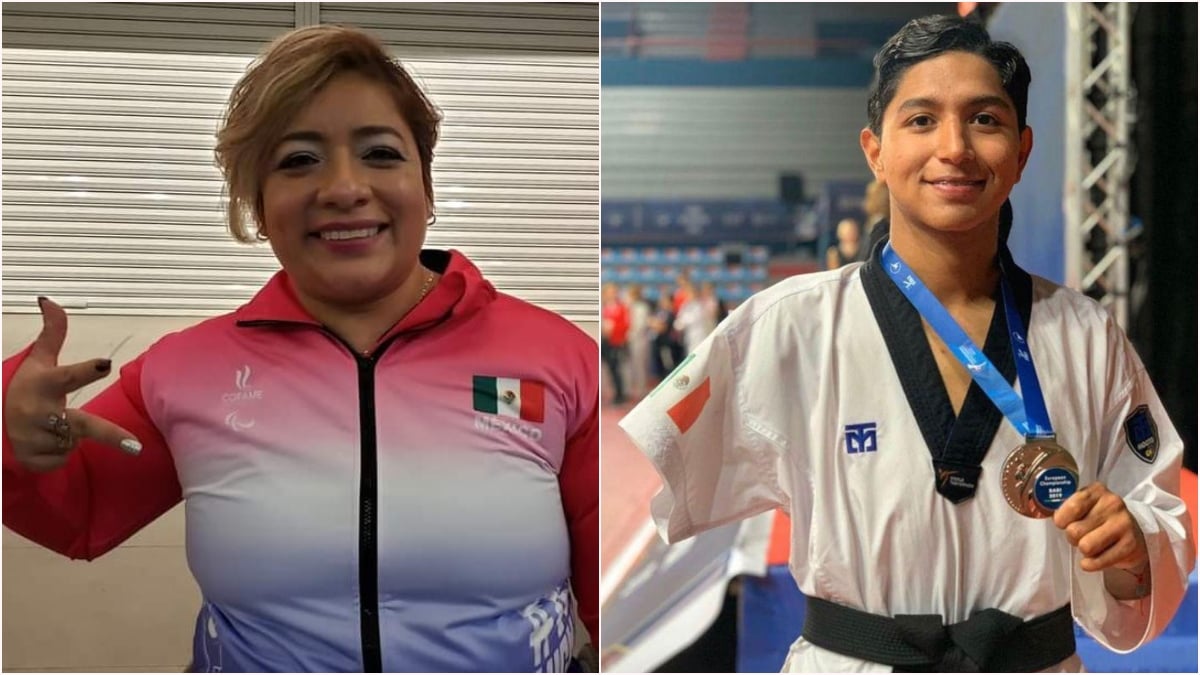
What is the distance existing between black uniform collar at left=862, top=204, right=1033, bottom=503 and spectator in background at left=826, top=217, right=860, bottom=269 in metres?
0.22

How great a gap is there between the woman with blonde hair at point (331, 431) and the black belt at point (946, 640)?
43 cm

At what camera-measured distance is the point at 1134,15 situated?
224 centimetres

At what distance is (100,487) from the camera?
5.73 feet

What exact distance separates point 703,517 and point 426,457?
0.42 metres

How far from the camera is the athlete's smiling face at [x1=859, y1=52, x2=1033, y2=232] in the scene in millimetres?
1686

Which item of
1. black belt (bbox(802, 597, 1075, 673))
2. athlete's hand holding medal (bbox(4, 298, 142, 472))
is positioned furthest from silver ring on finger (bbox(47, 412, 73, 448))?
black belt (bbox(802, 597, 1075, 673))

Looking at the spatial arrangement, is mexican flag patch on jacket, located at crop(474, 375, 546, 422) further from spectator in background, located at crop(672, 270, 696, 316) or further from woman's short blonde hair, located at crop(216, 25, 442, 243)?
spectator in background, located at crop(672, 270, 696, 316)

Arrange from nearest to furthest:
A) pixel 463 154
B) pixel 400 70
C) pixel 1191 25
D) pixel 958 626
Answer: pixel 958 626, pixel 400 70, pixel 463 154, pixel 1191 25

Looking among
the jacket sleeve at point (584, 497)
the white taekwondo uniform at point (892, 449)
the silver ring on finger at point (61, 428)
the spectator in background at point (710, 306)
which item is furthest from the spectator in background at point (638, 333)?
the silver ring on finger at point (61, 428)

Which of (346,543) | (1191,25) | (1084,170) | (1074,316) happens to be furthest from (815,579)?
(1191,25)

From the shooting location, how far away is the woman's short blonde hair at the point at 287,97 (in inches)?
67.1

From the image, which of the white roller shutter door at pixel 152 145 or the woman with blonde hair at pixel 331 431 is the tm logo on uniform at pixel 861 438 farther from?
the white roller shutter door at pixel 152 145

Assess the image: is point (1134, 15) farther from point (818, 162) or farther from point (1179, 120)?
point (818, 162)

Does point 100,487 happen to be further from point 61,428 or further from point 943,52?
point 943,52
